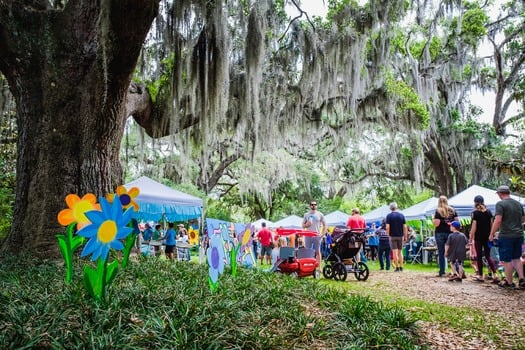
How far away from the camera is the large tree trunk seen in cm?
506

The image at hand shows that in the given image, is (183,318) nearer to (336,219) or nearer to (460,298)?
(460,298)

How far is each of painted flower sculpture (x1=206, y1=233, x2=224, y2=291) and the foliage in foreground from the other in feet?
0.36

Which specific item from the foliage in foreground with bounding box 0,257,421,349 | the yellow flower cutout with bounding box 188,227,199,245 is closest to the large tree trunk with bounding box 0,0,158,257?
the foliage in foreground with bounding box 0,257,421,349

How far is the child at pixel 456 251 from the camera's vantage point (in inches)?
260

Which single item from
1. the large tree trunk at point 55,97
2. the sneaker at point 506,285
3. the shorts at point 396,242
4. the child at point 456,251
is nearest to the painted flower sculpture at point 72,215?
the large tree trunk at point 55,97

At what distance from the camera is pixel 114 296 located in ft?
9.66

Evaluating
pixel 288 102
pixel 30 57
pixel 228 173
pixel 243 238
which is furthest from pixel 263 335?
pixel 228 173

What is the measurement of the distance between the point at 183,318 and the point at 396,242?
21.9ft

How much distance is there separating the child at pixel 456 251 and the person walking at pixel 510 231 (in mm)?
970

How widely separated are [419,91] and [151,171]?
10.5m

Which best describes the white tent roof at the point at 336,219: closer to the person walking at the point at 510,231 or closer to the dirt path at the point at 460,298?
the dirt path at the point at 460,298

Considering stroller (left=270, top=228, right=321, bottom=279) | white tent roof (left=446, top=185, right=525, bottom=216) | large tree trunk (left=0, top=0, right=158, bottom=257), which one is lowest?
stroller (left=270, top=228, right=321, bottom=279)

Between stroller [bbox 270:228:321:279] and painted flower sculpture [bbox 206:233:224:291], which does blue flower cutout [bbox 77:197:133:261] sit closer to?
painted flower sculpture [bbox 206:233:224:291]

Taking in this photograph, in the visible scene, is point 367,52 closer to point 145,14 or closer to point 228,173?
point 145,14
